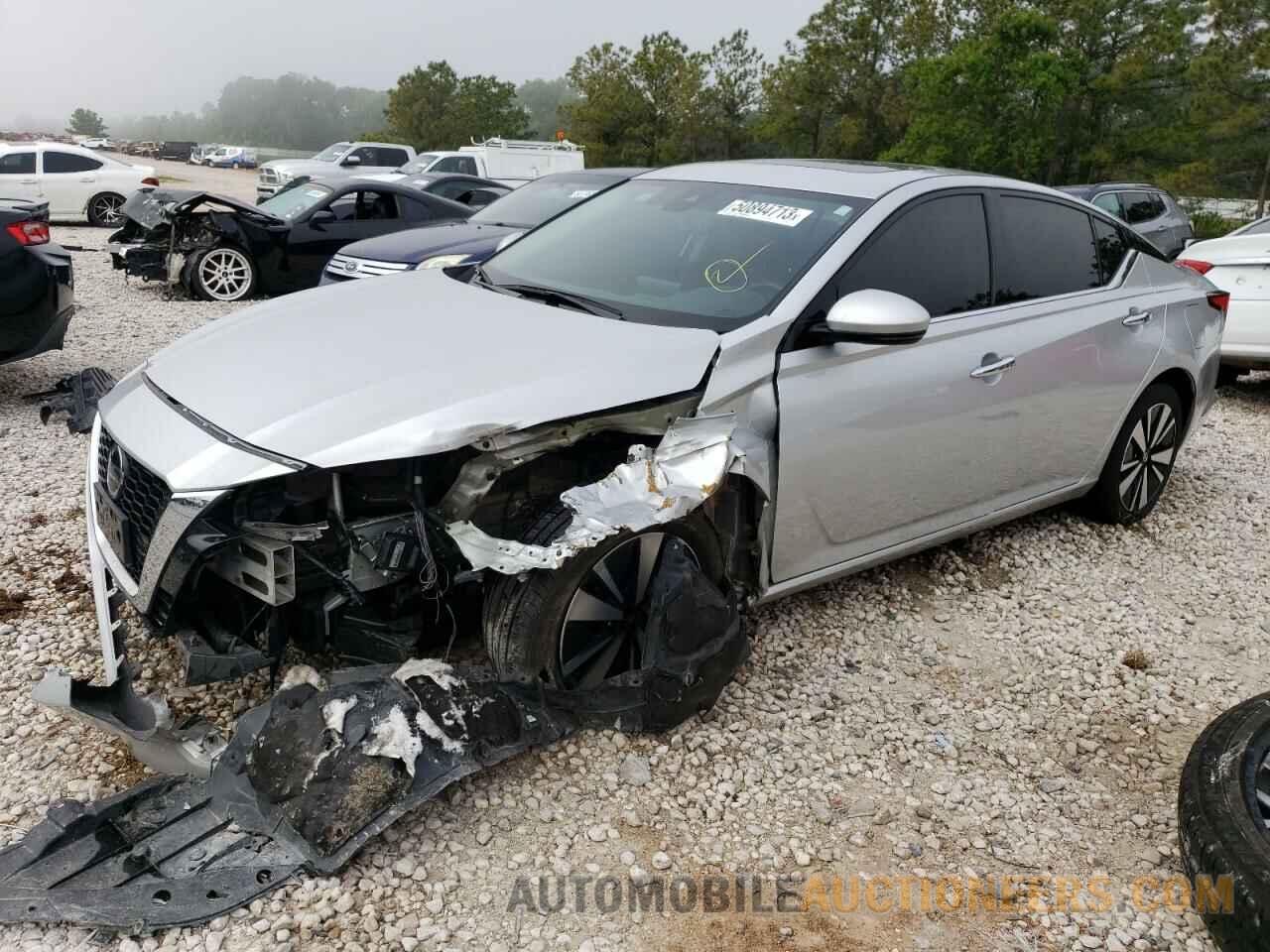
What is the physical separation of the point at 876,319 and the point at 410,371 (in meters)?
1.39

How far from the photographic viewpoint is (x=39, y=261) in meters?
5.73

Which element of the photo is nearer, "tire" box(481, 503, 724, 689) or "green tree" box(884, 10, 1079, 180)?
"tire" box(481, 503, 724, 689)

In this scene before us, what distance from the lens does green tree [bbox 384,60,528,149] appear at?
56844 mm

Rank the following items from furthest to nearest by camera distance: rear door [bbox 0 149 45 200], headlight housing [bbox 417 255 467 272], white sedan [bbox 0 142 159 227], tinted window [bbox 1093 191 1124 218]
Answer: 1. white sedan [bbox 0 142 159 227]
2. rear door [bbox 0 149 45 200]
3. tinted window [bbox 1093 191 1124 218]
4. headlight housing [bbox 417 255 467 272]

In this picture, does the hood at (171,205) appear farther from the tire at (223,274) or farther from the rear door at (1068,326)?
the rear door at (1068,326)

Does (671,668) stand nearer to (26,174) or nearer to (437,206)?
(437,206)

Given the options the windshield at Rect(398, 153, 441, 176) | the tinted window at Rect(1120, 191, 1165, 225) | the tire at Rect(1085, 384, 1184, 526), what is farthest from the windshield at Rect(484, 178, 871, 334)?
the windshield at Rect(398, 153, 441, 176)

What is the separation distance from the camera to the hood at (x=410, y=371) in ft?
8.14

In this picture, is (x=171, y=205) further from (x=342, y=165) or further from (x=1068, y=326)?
(x=342, y=165)

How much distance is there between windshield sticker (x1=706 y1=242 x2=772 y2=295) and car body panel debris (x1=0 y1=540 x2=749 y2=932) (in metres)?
0.97

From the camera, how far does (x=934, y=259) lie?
354 cm

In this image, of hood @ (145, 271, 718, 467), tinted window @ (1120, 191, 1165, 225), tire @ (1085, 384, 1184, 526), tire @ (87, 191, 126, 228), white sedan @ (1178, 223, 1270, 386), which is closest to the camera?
hood @ (145, 271, 718, 467)

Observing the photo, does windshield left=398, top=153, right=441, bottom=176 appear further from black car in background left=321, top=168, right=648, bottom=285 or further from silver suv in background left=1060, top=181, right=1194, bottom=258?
silver suv in background left=1060, top=181, right=1194, bottom=258

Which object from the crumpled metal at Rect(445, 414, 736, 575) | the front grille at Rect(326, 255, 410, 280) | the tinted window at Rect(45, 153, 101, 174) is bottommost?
the crumpled metal at Rect(445, 414, 736, 575)
